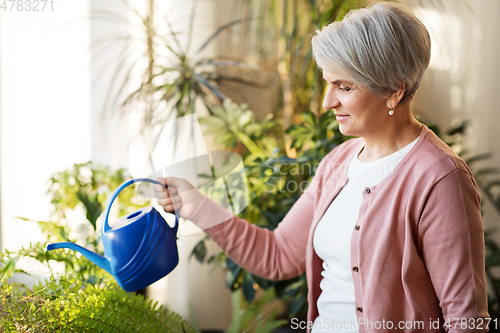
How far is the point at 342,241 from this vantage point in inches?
32.7

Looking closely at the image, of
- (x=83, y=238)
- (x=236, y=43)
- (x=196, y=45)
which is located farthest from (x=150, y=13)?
(x=83, y=238)

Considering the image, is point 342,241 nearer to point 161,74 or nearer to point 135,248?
point 135,248

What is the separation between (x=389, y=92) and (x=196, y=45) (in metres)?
1.18

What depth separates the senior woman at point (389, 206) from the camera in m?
0.71

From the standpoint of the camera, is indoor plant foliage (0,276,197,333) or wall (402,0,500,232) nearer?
indoor plant foliage (0,276,197,333)

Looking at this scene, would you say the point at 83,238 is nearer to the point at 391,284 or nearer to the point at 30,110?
the point at 30,110

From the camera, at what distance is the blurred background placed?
1.35 m

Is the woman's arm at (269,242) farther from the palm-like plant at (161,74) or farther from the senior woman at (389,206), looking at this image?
the palm-like plant at (161,74)

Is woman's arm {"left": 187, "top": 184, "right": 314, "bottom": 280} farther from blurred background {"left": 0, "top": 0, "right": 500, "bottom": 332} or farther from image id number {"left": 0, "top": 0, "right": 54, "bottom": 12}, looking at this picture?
image id number {"left": 0, "top": 0, "right": 54, "bottom": 12}

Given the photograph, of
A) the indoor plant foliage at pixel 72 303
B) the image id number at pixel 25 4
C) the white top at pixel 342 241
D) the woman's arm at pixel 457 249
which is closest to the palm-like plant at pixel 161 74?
the image id number at pixel 25 4

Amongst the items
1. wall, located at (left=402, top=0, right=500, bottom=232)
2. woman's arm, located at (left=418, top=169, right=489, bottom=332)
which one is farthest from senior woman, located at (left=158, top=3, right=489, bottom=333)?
wall, located at (left=402, top=0, right=500, bottom=232)

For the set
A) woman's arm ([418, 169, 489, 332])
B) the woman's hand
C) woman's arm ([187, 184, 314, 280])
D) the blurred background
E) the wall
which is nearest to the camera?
woman's arm ([418, 169, 489, 332])

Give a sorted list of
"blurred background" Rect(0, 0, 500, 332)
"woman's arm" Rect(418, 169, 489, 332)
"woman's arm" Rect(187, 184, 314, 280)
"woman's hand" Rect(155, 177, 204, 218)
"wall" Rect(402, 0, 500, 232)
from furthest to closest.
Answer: "wall" Rect(402, 0, 500, 232)
"blurred background" Rect(0, 0, 500, 332)
"woman's arm" Rect(187, 184, 314, 280)
"woman's hand" Rect(155, 177, 204, 218)
"woman's arm" Rect(418, 169, 489, 332)

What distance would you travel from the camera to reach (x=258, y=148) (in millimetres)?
1533
